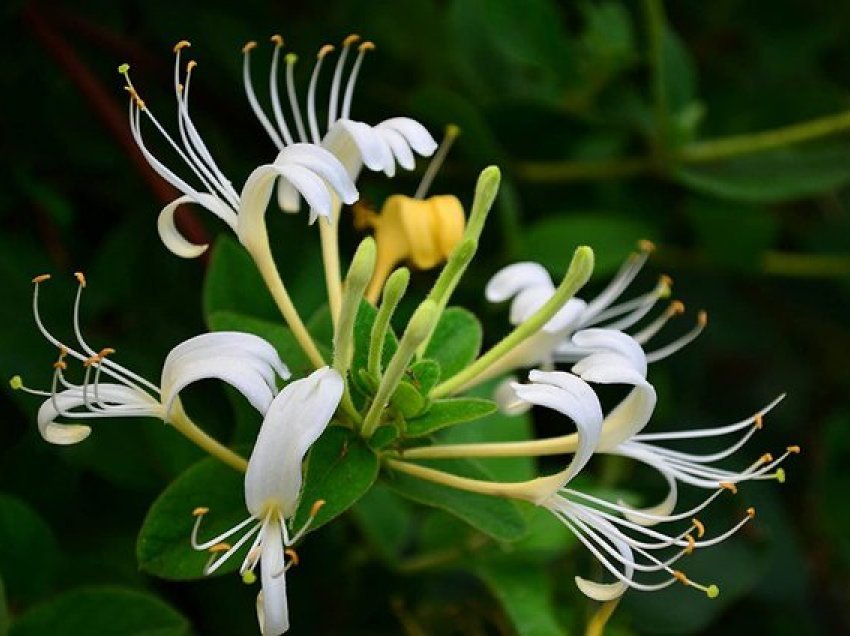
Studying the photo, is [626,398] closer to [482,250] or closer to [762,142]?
[482,250]

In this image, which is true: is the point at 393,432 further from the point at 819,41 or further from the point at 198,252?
the point at 819,41

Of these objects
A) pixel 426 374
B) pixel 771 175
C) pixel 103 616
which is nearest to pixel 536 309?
pixel 426 374

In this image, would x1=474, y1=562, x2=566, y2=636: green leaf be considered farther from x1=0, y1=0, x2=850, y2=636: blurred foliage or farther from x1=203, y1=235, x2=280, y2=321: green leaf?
x1=203, y1=235, x2=280, y2=321: green leaf

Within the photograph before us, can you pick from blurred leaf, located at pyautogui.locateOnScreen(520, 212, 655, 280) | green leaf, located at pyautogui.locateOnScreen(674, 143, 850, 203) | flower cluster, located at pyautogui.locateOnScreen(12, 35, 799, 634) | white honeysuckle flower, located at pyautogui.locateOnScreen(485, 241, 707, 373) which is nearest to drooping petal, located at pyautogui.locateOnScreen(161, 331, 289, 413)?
flower cluster, located at pyautogui.locateOnScreen(12, 35, 799, 634)

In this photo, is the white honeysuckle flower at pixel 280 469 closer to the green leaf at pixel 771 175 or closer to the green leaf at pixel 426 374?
the green leaf at pixel 426 374

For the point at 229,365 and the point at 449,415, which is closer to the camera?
the point at 229,365
